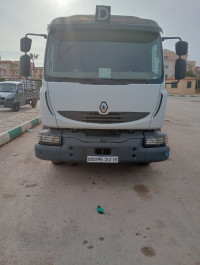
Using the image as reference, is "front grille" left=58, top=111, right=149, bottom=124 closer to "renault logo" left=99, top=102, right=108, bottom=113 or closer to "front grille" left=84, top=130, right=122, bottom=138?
"renault logo" left=99, top=102, right=108, bottom=113

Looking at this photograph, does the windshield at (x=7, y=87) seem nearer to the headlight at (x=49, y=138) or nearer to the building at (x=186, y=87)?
the headlight at (x=49, y=138)

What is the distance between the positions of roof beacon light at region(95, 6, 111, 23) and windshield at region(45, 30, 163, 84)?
23cm

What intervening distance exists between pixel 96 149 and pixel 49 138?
2.60 feet

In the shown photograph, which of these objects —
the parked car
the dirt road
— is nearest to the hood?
the dirt road

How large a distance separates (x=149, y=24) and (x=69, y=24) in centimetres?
132

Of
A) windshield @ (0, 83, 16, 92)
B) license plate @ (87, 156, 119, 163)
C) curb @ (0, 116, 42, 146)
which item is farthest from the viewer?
windshield @ (0, 83, 16, 92)

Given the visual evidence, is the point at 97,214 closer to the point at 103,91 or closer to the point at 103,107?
the point at 103,107

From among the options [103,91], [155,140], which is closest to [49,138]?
[103,91]

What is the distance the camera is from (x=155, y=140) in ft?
12.6

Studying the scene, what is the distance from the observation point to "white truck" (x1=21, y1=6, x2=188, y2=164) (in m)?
A: 3.66

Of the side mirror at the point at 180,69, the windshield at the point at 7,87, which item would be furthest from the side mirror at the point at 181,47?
the windshield at the point at 7,87

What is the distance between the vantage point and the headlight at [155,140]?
12.5 ft

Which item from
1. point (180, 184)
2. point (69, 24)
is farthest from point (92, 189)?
point (69, 24)

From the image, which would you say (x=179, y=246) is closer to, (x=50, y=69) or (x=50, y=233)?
(x=50, y=233)
